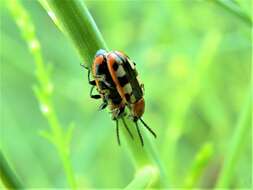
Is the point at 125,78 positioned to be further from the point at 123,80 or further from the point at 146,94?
the point at 146,94

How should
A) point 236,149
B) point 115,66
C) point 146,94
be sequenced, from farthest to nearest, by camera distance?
point 146,94 → point 236,149 → point 115,66

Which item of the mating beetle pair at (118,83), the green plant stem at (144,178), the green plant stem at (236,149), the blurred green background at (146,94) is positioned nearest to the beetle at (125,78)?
the mating beetle pair at (118,83)

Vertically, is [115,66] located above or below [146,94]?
above

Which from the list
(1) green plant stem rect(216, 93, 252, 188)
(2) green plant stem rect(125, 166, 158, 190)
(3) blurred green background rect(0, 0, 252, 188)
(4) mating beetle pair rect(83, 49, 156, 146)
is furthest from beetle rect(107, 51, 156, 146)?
(3) blurred green background rect(0, 0, 252, 188)

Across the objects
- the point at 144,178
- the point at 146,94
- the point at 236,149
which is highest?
the point at 144,178

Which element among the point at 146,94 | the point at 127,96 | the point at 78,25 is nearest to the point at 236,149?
the point at 127,96

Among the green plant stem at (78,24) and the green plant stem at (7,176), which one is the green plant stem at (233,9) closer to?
the green plant stem at (78,24)

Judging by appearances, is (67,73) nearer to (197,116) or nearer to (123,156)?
(123,156)

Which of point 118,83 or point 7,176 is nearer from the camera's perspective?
point 7,176
